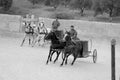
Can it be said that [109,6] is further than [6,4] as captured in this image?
No

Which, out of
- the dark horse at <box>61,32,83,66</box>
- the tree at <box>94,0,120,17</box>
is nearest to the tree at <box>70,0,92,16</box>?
the tree at <box>94,0,120,17</box>

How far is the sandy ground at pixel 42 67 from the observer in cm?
1170

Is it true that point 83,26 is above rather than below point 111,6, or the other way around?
below

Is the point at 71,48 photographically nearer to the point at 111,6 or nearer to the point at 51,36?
the point at 51,36

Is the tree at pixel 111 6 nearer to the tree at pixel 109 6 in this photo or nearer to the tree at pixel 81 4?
the tree at pixel 109 6

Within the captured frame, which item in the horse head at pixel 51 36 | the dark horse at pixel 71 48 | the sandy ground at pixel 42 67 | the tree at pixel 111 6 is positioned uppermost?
the tree at pixel 111 6

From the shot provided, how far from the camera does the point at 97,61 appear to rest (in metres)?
15.5

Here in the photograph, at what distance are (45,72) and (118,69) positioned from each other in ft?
10.2

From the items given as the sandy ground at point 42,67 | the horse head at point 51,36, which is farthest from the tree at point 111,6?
the horse head at point 51,36

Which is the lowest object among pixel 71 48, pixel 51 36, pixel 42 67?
pixel 42 67

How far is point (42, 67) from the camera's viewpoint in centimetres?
1321

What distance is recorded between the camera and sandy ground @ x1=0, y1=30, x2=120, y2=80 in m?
11.7

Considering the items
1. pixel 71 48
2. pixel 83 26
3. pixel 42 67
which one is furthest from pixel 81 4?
pixel 42 67

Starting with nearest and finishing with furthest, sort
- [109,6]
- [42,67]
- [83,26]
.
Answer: [42,67]
[83,26]
[109,6]
